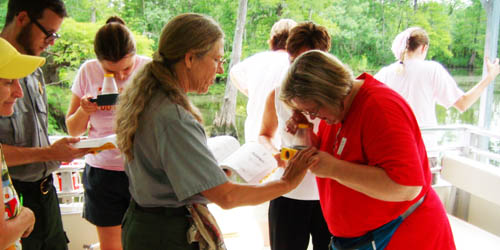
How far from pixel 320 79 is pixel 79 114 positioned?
1351 millimetres

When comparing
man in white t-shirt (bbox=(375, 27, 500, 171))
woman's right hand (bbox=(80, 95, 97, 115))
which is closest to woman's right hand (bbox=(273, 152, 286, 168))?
woman's right hand (bbox=(80, 95, 97, 115))

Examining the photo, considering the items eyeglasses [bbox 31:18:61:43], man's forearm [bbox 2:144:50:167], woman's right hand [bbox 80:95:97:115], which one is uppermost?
eyeglasses [bbox 31:18:61:43]

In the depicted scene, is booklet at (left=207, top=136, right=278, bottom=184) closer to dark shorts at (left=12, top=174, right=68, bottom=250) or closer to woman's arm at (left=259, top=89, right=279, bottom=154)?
woman's arm at (left=259, top=89, right=279, bottom=154)

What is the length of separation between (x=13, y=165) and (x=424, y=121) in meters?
2.83

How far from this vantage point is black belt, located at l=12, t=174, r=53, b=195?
65.5 inches

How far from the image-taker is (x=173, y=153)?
42.7 inches

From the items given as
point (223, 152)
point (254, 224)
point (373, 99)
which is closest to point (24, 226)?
point (223, 152)

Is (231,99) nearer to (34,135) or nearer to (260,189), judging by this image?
(34,135)

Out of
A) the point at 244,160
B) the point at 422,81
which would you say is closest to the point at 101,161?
the point at 244,160

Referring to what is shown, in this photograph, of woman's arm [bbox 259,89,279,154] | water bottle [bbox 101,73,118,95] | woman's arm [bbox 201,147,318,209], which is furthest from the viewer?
woman's arm [bbox 259,89,279,154]

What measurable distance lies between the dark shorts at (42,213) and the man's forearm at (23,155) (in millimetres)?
152

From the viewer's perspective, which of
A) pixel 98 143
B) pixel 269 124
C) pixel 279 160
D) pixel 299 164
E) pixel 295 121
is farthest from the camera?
pixel 269 124

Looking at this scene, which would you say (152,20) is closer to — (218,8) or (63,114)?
(218,8)

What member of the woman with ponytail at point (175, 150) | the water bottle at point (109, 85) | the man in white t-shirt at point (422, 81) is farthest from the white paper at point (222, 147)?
the man in white t-shirt at point (422, 81)
